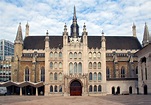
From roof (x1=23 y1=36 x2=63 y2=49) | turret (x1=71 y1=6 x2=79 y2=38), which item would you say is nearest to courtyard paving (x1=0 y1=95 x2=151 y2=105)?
turret (x1=71 y1=6 x2=79 y2=38)

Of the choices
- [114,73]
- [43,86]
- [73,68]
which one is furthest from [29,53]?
[114,73]

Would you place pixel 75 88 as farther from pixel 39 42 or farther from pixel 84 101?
pixel 84 101

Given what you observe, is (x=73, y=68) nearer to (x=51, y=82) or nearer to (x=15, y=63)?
(x=51, y=82)

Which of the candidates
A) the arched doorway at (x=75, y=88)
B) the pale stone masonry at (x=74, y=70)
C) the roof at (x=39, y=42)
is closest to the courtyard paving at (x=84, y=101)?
the pale stone masonry at (x=74, y=70)

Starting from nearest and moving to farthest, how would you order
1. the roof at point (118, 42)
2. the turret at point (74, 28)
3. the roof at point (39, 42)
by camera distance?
1. the turret at point (74, 28)
2. the roof at point (39, 42)
3. the roof at point (118, 42)

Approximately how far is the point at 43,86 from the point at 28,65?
9.81m

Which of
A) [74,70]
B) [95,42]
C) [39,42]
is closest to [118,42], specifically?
[95,42]

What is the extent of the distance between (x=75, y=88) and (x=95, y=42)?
76.6 feet

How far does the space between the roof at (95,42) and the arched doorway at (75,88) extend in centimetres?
1882

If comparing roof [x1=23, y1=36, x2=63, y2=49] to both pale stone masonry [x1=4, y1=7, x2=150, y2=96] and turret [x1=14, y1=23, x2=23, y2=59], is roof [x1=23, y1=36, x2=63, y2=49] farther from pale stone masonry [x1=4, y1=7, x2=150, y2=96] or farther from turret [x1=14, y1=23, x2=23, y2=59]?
pale stone masonry [x1=4, y1=7, x2=150, y2=96]

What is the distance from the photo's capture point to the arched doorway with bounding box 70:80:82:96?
6581cm

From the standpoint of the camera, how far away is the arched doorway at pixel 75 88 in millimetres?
65812

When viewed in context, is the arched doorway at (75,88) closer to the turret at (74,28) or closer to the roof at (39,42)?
the turret at (74,28)

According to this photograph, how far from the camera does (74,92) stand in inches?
2598
